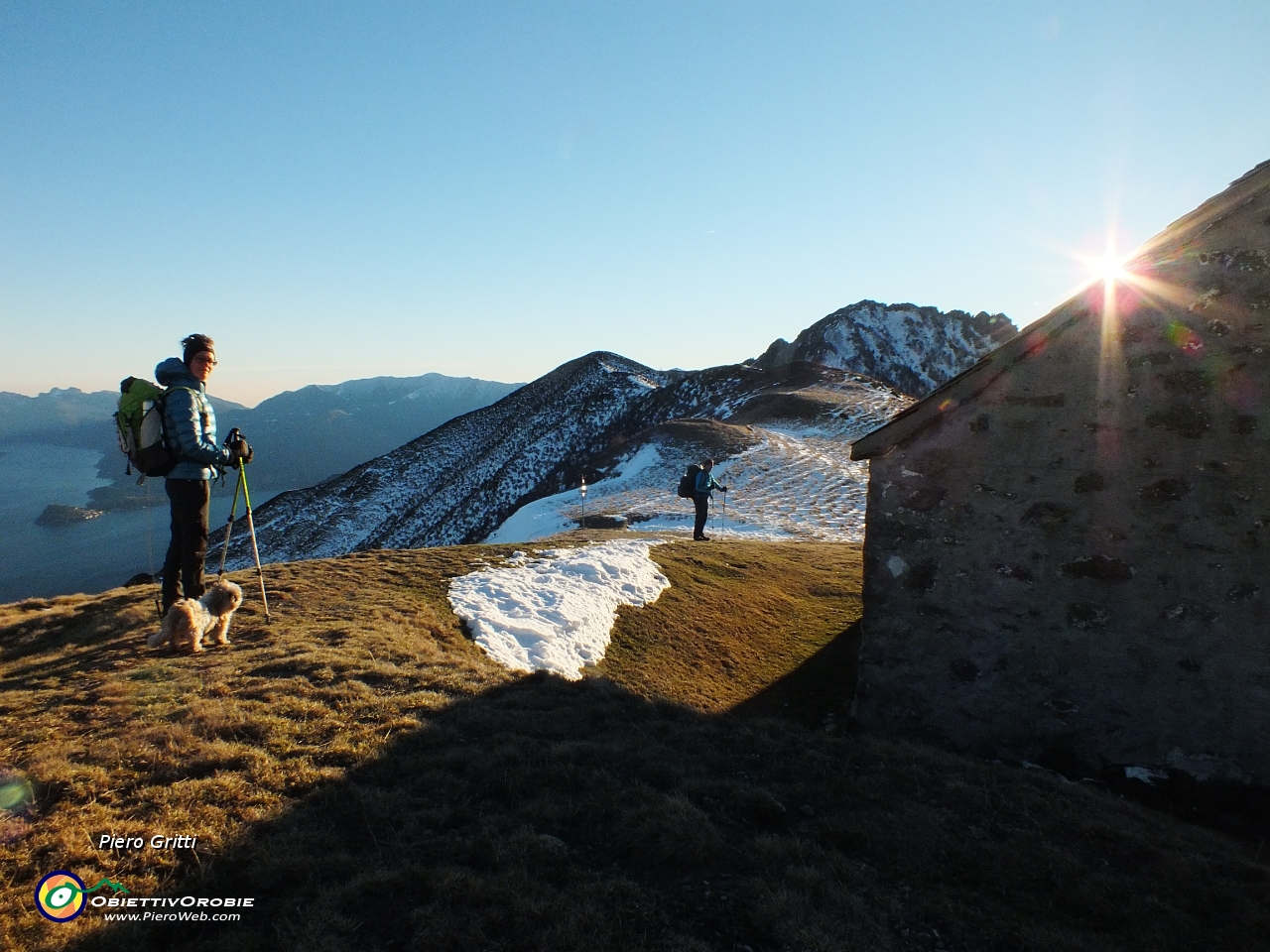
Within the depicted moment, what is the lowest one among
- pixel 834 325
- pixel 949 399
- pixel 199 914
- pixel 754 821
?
pixel 754 821

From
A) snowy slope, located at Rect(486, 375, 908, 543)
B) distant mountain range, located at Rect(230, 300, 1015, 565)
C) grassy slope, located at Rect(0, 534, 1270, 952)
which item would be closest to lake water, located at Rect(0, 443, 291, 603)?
distant mountain range, located at Rect(230, 300, 1015, 565)

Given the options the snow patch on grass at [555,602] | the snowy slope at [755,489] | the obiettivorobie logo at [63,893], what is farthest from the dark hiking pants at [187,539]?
the snowy slope at [755,489]

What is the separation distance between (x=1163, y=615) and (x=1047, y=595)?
0.98 m

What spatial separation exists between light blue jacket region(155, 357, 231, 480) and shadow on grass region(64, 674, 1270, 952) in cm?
433

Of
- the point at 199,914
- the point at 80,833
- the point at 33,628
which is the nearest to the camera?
the point at 199,914

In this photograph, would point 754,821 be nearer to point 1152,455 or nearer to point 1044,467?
point 1044,467

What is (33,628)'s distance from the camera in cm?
787

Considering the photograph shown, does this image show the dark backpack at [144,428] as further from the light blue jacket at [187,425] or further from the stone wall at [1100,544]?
the stone wall at [1100,544]

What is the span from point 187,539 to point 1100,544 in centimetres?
1054

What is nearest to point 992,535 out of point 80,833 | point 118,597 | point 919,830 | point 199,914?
point 919,830

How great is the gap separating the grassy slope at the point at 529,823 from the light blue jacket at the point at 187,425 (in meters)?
2.24

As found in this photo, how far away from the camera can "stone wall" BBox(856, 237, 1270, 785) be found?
569 cm

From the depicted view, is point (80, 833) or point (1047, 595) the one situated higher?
point (1047, 595)

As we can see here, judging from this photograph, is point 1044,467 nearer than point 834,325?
Yes
